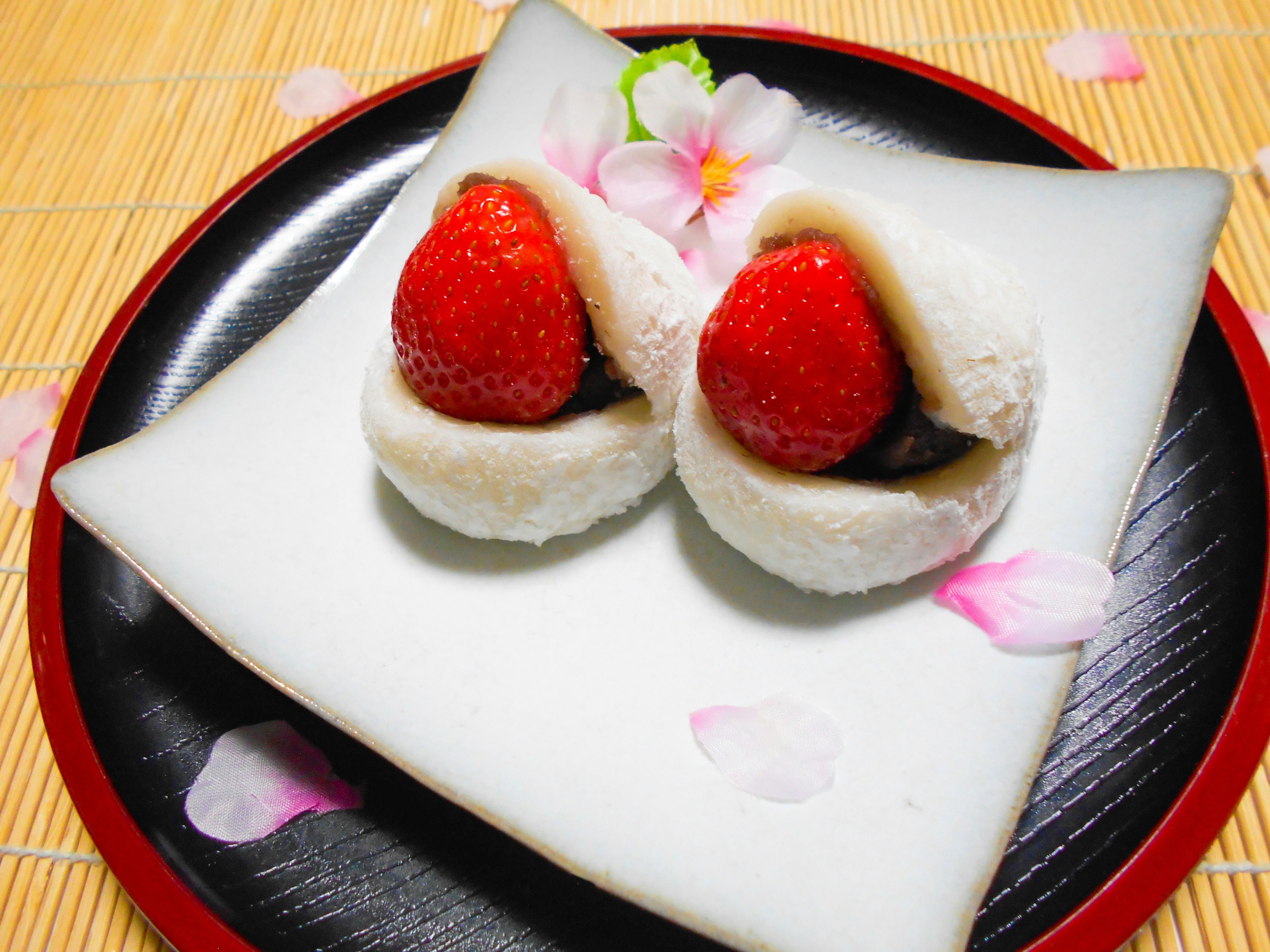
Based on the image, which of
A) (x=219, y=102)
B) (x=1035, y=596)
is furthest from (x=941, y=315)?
(x=219, y=102)

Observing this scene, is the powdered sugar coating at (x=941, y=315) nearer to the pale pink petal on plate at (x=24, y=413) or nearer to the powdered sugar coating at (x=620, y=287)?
the powdered sugar coating at (x=620, y=287)

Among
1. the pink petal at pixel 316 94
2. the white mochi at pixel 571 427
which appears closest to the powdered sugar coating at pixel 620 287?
the white mochi at pixel 571 427

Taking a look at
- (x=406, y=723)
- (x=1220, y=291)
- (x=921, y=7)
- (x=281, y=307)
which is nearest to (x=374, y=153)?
(x=281, y=307)

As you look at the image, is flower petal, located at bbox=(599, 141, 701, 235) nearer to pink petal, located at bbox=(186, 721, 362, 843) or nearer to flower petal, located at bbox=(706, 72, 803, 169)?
flower petal, located at bbox=(706, 72, 803, 169)

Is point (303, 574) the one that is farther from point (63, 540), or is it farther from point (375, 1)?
point (375, 1)

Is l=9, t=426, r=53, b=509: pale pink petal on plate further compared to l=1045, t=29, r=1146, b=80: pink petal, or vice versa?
l=1045, t=29, r=1146, b=80: pink petal

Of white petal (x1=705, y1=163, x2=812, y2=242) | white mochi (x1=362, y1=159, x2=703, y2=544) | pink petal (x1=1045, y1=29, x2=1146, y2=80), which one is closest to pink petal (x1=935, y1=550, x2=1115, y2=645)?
white mochi (x1=362, y1=159, x2=703, y2=544)
